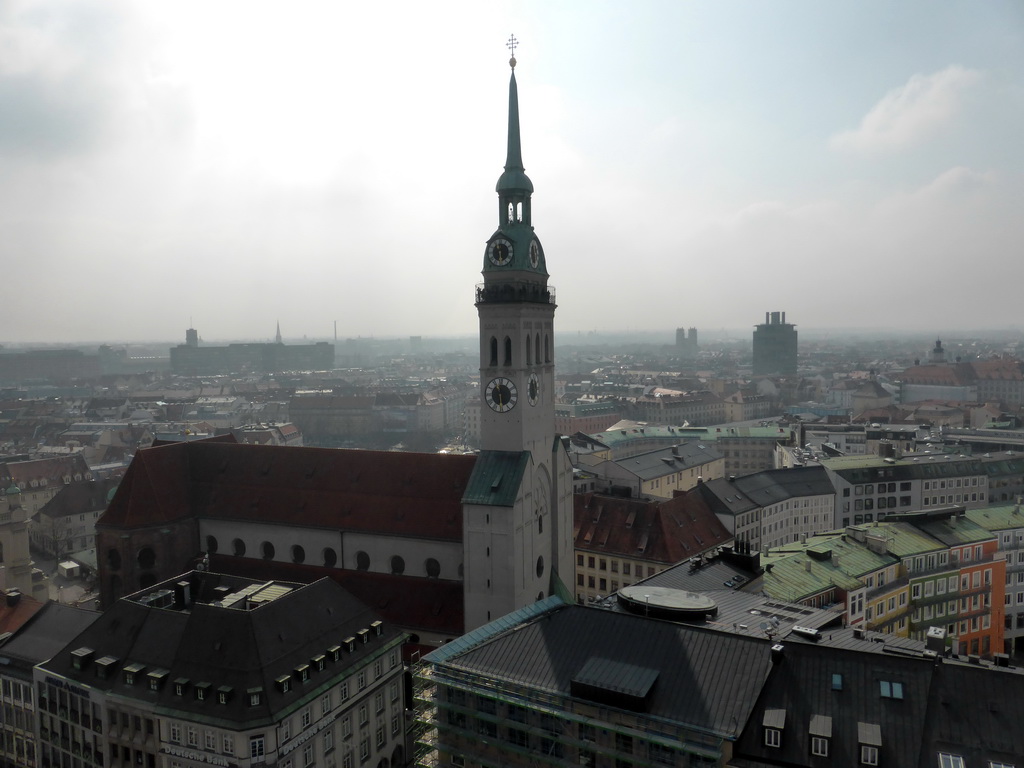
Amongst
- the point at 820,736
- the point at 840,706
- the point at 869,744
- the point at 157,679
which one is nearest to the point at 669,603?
the point at 840,706

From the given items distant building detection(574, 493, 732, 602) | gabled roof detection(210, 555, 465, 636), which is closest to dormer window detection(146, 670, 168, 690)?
gabled roof detection(210, 555, 465, 636)

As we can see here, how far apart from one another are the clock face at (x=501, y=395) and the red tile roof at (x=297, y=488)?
22.1 feet

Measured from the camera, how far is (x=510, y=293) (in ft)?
185

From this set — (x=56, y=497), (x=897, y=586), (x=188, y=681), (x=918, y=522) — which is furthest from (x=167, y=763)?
(x=56, y=497)

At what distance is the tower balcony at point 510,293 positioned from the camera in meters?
56.2

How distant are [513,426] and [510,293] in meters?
9.34

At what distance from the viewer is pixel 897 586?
64938 mm

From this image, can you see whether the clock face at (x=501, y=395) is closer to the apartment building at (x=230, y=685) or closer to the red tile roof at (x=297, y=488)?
the red tile roof at (x=297, y=488)

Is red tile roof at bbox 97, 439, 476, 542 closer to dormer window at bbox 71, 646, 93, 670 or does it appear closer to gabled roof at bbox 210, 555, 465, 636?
gabled roof at bbox 210, 555, 465, 636

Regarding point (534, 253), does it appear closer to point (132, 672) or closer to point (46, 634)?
point (132, 672)

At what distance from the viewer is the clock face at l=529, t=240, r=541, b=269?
57906 millimetres

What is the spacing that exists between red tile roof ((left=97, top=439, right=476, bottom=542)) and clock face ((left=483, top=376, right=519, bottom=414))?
265 inches

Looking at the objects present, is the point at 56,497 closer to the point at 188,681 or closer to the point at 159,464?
the point at 159,464

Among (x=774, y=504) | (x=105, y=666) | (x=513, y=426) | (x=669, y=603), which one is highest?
(x=513, y=426)
